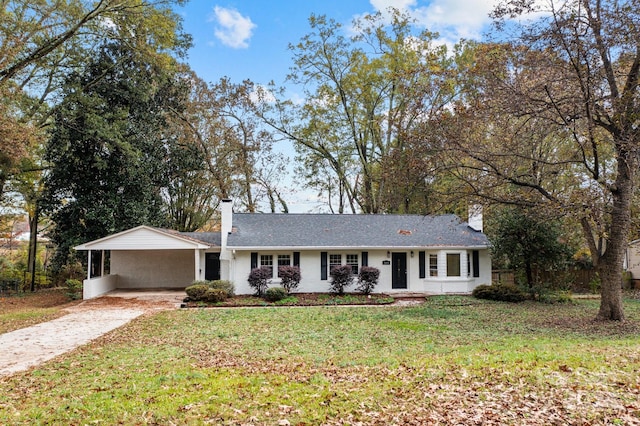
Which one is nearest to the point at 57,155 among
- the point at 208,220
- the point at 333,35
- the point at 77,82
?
the point at 77,82

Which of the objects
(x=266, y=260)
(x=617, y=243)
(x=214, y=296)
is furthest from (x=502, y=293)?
(x=214, y=296)

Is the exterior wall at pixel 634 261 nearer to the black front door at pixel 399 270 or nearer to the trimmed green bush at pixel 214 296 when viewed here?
the black front door at pixel 399 270

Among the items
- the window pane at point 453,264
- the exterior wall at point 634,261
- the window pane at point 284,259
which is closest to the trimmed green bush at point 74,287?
the window pane at point 284,259

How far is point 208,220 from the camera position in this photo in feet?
103

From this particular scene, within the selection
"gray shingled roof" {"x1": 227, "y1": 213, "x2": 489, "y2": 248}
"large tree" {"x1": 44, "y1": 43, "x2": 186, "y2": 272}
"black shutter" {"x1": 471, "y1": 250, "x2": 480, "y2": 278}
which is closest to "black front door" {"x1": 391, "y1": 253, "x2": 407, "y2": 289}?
"gray shingled roof" {"x1": 227, "y1": 213, "x2": 489, "y2": 248}

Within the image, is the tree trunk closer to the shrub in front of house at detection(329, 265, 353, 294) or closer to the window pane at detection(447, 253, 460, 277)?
the window pane at detection(447, 253, 460, 277)

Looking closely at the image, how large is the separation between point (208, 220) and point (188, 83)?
9679 mm

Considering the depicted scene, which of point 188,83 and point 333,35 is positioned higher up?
point 333,35

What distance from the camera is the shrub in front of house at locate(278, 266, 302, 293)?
1784cm

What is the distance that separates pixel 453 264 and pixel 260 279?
874 centimetres

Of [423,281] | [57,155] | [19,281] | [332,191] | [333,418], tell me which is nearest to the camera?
[333,418]

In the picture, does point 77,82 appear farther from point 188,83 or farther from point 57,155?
point 188,83

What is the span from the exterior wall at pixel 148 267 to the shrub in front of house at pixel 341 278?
341 inches

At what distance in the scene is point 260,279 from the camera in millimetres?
17875
